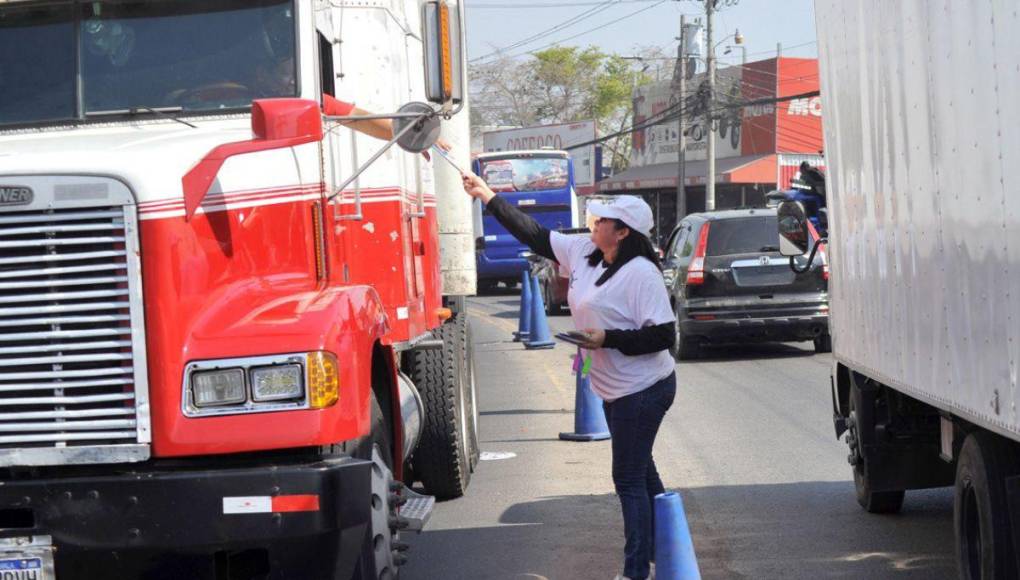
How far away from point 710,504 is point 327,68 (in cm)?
387

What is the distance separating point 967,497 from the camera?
576cm

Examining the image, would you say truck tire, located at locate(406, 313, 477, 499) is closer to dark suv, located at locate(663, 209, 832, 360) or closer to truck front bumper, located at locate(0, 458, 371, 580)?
truck front bumper, located at locate(0, 458, 371, 580)

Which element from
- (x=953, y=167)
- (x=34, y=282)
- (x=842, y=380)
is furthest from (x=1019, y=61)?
(x=842, y=380)

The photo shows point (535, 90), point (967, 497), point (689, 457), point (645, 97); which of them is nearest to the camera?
point (967, 497)

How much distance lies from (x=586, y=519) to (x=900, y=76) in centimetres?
385

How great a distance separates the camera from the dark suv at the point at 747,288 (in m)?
17.9

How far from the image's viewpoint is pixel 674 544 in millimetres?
5855

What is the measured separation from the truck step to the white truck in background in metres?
2.20

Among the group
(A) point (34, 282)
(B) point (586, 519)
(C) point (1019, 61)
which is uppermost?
(C) point (1019, 61)

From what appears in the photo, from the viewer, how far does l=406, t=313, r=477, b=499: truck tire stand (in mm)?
9055

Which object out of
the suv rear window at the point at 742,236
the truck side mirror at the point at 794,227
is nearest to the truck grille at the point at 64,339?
the truck side mirror at the point at 794,227

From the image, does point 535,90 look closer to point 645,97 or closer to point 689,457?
point 645,97

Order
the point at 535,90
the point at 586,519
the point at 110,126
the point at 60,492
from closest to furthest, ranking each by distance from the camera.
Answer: the point at 60,492, the point at 110,126, the point at 586,519, the point at 535,90

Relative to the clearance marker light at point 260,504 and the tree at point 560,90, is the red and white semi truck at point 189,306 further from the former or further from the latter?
the tree at point 560,90
